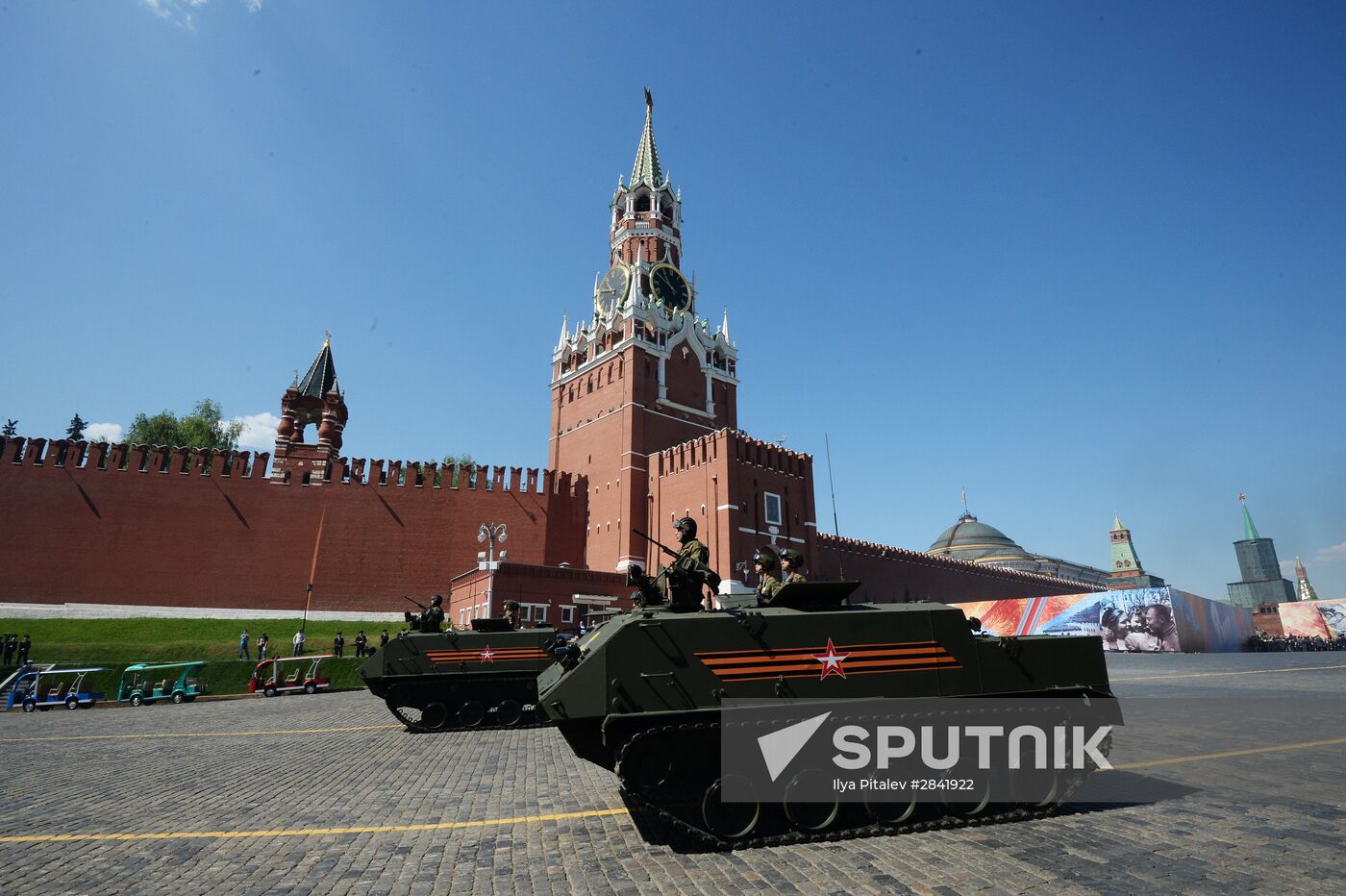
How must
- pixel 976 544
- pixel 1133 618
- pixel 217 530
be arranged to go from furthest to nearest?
pixel 976 544, pixel 1133 618, pixel 217 530

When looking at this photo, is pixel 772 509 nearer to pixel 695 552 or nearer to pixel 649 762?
pixel 695 552

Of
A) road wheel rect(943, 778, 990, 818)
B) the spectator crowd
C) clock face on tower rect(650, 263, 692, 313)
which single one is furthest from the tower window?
the spectator crowd

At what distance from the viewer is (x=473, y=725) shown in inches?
551

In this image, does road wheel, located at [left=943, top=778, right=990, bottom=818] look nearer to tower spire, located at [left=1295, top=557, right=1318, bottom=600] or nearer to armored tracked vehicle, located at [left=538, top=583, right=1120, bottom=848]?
armored tracked vehicle, located at [left=538, top=583, right=1120, bottom=848]

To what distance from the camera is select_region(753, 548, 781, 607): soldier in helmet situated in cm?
761

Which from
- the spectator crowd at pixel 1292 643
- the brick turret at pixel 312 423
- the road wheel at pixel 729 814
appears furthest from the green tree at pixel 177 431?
the spectator crowd at pixel 1292 643

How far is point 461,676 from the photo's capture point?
13742 millimetres

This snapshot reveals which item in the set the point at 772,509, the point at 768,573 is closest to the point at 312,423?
the point at 772,509

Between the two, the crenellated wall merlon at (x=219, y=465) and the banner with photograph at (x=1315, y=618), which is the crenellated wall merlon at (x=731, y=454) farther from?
the banner with photograph at (x=1315, y=618)

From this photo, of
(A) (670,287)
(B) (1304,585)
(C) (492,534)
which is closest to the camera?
(C) (492,534)

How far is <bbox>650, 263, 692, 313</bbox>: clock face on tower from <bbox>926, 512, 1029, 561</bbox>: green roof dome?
62.9 m

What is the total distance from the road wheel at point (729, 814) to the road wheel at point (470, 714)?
915 cm

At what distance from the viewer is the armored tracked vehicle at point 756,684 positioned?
20.1 feet

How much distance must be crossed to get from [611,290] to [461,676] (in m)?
41.5
